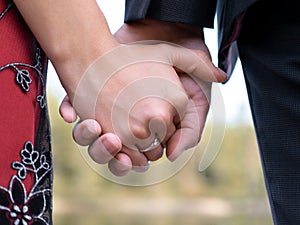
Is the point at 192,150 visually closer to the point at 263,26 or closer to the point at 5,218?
the point at 263,26

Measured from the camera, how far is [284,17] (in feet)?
3.34

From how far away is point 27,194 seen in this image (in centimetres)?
87

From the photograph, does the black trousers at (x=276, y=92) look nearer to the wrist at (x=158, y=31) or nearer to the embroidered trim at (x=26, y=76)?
the wrist at (x=158, y=31)

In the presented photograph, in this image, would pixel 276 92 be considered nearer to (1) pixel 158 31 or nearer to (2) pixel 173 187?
(1) pixel 158 31

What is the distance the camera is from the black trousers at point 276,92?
102 centimetres

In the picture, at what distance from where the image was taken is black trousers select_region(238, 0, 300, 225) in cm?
102

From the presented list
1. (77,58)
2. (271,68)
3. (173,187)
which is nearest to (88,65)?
(77,58)

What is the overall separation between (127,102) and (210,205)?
1142cm

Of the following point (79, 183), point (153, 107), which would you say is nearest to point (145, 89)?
point (153, 107)

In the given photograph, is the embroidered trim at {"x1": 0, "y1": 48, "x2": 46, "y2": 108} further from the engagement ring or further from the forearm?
the engagement ring

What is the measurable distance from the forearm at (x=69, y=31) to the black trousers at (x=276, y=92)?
0.67 ft

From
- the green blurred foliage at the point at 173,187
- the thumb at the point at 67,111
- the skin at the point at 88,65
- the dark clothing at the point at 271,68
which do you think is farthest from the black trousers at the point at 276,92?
the green blurred foliage at the point at 173,187

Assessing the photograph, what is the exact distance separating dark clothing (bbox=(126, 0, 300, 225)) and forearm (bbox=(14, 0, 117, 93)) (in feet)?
0.32

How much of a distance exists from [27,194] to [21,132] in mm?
→ 68
